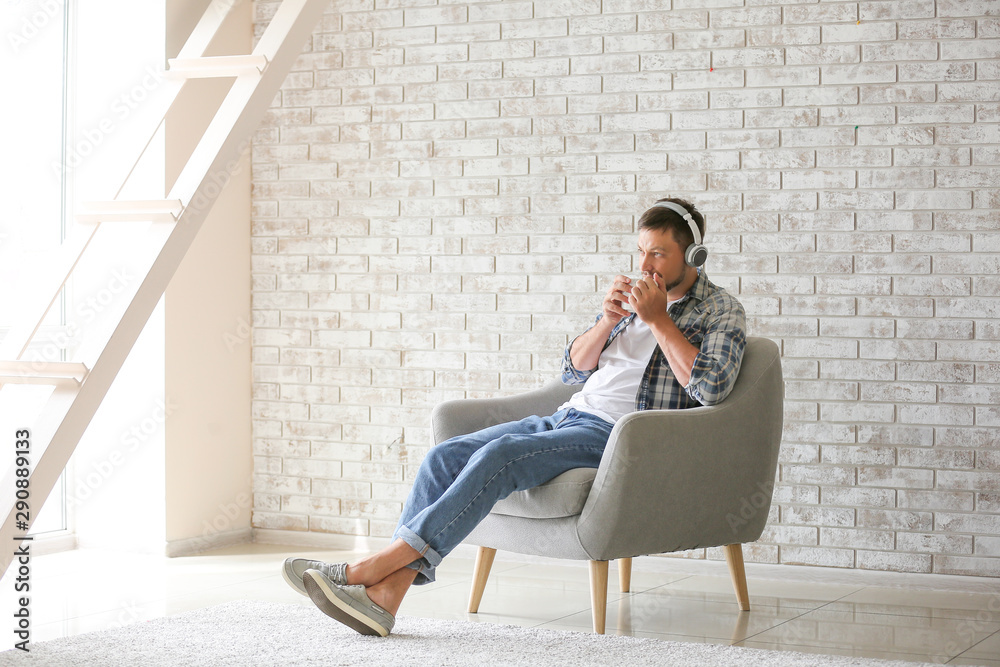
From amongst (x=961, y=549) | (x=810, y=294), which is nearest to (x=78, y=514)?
(x=810, y=294)

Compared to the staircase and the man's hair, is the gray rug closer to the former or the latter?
the staircase

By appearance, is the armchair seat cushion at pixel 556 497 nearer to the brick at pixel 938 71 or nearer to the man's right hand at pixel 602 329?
the man's right hand at pixel 602 329

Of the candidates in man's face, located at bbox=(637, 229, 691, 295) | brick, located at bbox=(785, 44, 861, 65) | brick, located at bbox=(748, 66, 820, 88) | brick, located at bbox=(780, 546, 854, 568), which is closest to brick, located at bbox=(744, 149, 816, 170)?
brick, located at bbox=(748, 66, 820, 88)

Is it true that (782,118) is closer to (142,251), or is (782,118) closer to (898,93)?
(898,93)

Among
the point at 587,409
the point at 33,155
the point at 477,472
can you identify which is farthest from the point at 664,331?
the point at 33,155

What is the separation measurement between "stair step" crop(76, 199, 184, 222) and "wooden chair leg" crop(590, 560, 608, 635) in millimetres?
1378

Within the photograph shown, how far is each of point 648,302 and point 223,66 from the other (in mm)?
1325

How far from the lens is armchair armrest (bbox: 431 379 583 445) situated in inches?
127

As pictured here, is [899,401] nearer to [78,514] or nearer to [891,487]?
[891,487]

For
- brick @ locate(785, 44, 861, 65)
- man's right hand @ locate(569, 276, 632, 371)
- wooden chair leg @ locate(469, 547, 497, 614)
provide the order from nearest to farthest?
man's right hand @ locate(569, 276, 632, 371)
wooden chair leg @ locate(469, 547, 497, 614)
brick @ locate(785, 44, 861, 65)

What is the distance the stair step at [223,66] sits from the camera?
2.98 meters

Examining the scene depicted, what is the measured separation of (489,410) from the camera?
3295 millimetres

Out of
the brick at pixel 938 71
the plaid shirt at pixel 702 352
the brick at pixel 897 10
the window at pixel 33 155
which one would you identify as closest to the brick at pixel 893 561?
the plaid shirt at pixel 702 352

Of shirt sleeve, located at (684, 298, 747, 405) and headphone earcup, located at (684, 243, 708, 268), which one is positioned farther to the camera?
headphone earcup, located at (684, 243, 708, 268)
